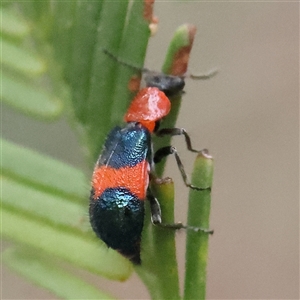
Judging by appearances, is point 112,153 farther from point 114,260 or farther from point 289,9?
point 289,9

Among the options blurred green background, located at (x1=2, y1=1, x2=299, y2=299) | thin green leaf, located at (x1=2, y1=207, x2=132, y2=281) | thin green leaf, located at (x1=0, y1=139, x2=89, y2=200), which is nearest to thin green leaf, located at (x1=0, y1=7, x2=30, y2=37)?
thin green leaf, located at (x1=0, y1=139, x2=89, y2=200)

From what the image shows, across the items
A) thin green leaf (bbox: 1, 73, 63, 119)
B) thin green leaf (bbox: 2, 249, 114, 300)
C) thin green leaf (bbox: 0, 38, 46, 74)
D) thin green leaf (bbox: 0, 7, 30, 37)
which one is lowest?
thin green leaf (bbox: 2, 249, 114, 300)

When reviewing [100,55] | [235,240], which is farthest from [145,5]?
[235,240]

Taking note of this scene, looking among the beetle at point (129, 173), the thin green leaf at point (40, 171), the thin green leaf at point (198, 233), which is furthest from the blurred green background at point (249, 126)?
the thin green leaf at point (198, 233)

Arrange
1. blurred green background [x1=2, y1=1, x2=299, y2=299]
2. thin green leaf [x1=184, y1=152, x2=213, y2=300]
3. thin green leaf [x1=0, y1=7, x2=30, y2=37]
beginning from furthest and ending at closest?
1. blurred green background [x1=2, y1=1, x2=299, y2=299]
2. thin green leaf [x1=0, y1=7, x2=30, y2=37]
3. thin green leaf [x1=184, y1=152, x2=213, y2=300]

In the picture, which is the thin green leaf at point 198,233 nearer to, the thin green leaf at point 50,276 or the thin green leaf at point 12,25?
the thin green leaf at point 50,276

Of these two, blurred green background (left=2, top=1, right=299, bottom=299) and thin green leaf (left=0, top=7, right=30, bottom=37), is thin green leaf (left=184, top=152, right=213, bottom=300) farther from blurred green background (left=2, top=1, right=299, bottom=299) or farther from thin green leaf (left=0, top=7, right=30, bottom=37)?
blurred green background (left=2, top=1, right=299, bottom=299)

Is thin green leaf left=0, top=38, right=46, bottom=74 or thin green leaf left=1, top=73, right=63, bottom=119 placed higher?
thin green leaf left=0, top=38, right=46, bottom=74
